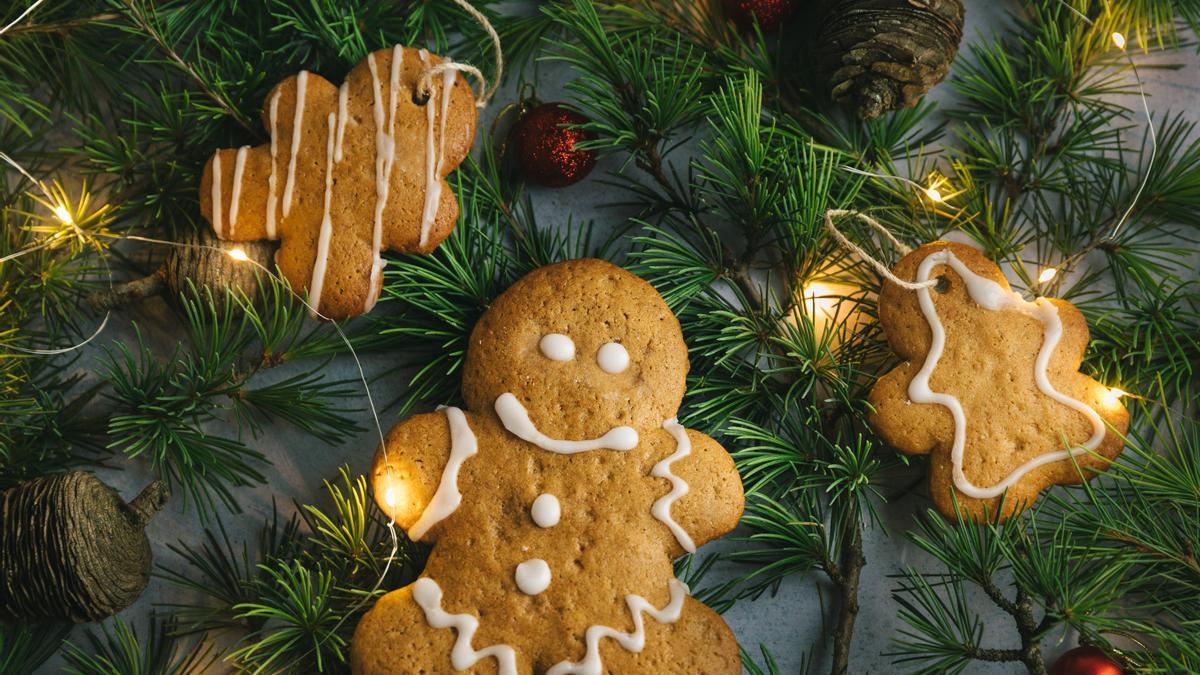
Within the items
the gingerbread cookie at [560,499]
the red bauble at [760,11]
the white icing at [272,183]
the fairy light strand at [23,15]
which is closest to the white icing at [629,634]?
the gingerbread cookie at [560,499]

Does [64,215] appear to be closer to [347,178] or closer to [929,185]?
[347,178]

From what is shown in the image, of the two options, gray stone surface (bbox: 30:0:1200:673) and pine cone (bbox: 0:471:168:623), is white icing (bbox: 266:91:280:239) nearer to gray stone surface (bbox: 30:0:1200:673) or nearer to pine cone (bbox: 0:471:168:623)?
gray stone surface (bbox: 30:0:1200:673)

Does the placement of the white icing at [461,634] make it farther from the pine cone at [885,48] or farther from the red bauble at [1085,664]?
the pine cone at [885,48]

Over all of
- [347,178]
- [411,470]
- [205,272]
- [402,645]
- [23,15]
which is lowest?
[402,645]

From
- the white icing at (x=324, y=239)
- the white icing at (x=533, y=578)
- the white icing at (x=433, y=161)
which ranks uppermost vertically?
the white icing at (x=433, y=161)

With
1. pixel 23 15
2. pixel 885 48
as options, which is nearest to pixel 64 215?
pixel 23 15

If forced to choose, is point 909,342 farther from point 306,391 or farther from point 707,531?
point 306,391

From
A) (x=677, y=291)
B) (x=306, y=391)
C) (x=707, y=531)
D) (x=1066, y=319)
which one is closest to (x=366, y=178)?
(x=306, y=391)
